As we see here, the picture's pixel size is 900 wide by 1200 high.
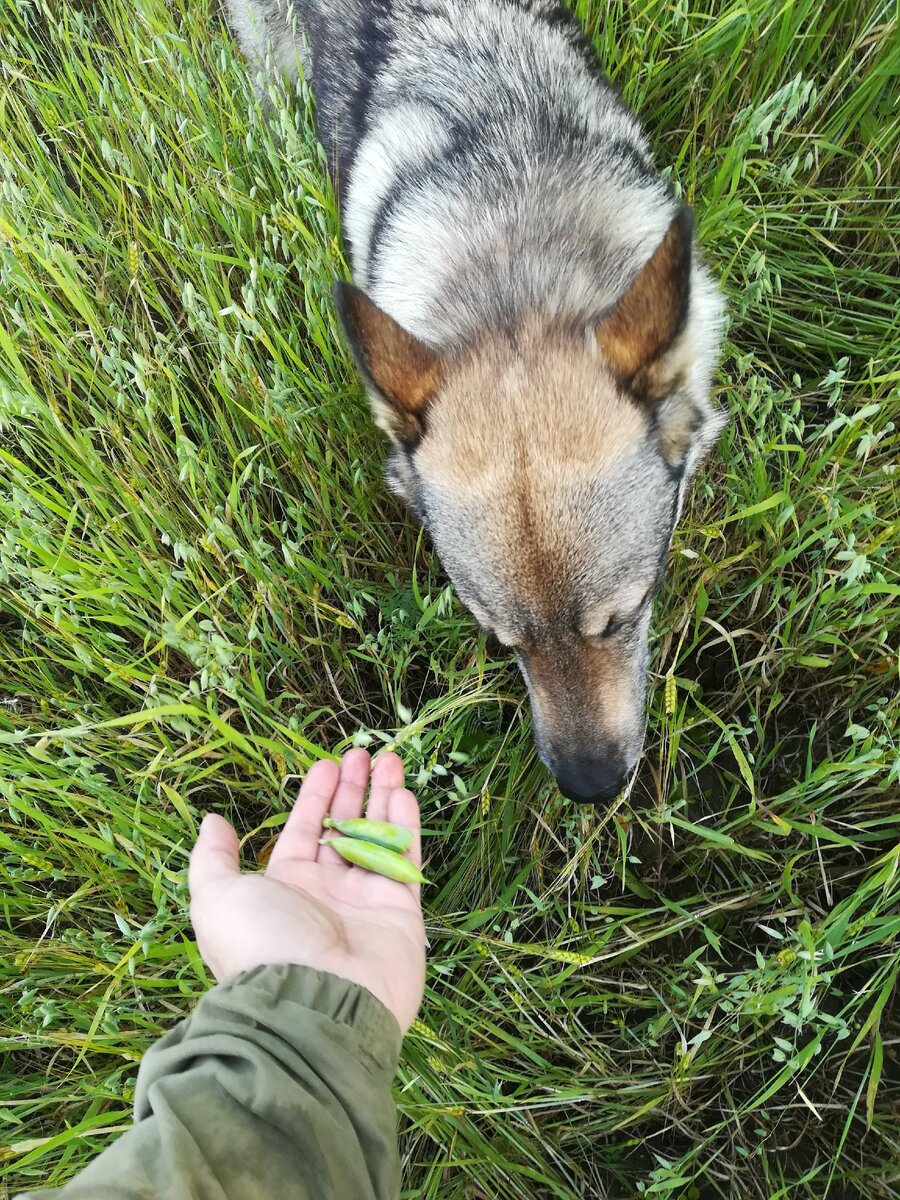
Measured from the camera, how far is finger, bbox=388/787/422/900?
1.86 m

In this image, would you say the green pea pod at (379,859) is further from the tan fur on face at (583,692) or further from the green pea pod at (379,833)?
the tan fur on face at (583,692)

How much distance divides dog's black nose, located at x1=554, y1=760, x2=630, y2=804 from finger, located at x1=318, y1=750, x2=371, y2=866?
1.77 feet

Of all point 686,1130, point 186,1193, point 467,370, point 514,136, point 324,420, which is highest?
point 514,136

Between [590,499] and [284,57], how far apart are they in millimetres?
3120

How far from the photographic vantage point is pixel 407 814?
190cm

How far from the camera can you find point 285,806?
6.95 feet

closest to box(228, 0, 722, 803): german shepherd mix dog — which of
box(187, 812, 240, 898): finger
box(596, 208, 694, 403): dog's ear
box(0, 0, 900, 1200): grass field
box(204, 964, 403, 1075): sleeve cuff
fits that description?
box(596, 208, 694, 403): dog's ear

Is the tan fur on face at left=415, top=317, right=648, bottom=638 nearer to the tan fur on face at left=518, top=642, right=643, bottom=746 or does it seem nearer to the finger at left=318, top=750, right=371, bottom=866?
the tan fur on face at left=518, top=642, right=643, bottom=746

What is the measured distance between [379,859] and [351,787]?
258 millimetres

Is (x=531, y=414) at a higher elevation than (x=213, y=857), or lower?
higher

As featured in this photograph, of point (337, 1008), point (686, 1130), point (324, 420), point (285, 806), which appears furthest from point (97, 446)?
point (686, 1130)

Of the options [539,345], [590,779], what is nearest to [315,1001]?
[590,779]

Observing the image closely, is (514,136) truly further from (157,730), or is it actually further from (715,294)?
(157,730)

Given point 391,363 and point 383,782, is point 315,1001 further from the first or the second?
point 391,363
